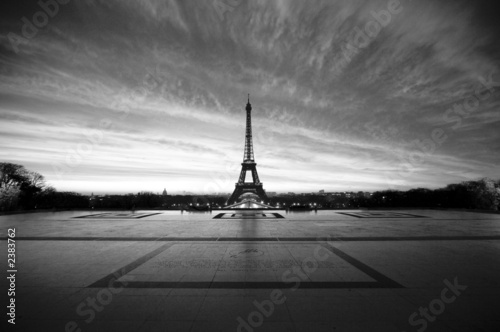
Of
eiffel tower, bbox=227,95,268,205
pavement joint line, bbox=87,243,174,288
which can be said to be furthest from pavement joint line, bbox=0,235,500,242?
eiffel tower, bbox=227,95,268,205

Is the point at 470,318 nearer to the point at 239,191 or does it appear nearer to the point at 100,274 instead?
the point at 100,274

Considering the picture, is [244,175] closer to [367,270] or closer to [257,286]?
[367,270]

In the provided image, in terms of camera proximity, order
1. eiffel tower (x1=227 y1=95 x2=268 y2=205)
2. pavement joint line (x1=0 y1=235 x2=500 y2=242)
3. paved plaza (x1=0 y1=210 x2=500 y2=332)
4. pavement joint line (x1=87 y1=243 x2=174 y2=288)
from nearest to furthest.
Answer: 1. paved plaza (x1=0 y1=210 x2=500 y2=332)
2. pavement joint line (x1=87 y1=243 x2=174 y2=288)
3. pavement joint line (x1=0 y1=235 x2=500 y2=242)
4. eiffel tower (x1=227 y1=95 x2=268 y2=205)

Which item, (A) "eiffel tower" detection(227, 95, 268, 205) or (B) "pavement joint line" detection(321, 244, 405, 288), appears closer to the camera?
(B) "pavement joint line" detection(321, 244, 405, 288)

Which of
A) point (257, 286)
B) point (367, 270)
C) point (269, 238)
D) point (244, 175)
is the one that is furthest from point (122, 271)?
point (244, 175)

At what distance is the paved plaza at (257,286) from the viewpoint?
13.6ft

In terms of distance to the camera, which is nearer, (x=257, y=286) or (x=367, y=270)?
(x=257, y=286)

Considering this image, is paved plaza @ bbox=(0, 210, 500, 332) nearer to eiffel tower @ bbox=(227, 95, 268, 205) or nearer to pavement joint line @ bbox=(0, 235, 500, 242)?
pavement joint line @ bbox=(0, 235, 500, 242)

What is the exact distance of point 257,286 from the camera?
566cm

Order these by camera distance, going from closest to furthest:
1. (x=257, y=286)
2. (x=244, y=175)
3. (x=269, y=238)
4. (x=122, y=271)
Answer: (x=257, y=286)
(x=122, y=271)
(x=269, y=238)
(x=244, y=175)

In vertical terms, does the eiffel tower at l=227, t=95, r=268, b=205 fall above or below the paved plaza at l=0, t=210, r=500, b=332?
above

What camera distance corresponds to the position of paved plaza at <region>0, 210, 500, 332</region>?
414 cm

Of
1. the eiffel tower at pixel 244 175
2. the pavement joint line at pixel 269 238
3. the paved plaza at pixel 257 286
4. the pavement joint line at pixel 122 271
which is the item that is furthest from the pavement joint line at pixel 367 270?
the eiffel tower at pixel 244 175

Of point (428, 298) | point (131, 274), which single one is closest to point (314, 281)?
point (428, 298)
